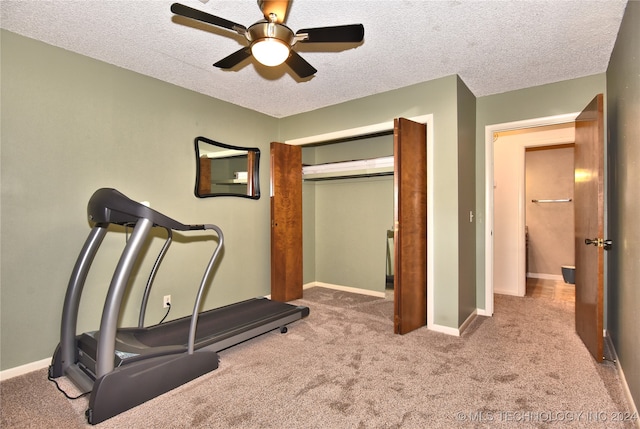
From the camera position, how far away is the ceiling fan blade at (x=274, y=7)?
71.4 inches

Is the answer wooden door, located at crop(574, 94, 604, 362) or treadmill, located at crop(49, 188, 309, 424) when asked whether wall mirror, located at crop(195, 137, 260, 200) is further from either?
wooden door, located at crop(574, 94, 604, 362)

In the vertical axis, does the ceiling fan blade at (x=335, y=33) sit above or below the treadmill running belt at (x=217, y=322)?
above

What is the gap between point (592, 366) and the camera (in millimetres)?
2549

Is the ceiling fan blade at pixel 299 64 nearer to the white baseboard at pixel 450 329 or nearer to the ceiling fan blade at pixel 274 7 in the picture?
the ceiling fan blade at pixel 274 7

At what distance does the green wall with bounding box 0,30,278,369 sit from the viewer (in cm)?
246

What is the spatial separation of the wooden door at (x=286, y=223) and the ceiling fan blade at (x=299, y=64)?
1879 mm

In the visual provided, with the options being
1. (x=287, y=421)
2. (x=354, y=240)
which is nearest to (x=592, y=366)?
(x=287, y=421)

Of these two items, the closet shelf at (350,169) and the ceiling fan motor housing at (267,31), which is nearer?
the ceiling fan motor housing at (267,31)

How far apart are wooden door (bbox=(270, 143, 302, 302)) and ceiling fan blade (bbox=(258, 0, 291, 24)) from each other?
2.42 meters

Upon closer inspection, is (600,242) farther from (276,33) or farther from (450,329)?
(276,33)

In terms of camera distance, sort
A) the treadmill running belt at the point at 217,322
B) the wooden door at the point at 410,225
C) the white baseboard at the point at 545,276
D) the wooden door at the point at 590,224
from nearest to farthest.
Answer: the wooden door at the point at 590,224
the treadmill running belt at the point at 217,322
the wooden door at the point at 410,225
the white baseboard at the point at 545,276

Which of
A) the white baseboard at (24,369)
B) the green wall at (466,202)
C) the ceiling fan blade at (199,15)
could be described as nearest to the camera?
the ceiling fan blade at (199,15)

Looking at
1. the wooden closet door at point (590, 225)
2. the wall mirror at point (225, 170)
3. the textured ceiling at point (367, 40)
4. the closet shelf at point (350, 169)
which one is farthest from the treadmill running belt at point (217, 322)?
the wooden closet door at point (590, 225)

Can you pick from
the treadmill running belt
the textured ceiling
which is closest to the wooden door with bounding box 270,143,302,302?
the treadmill running belt
